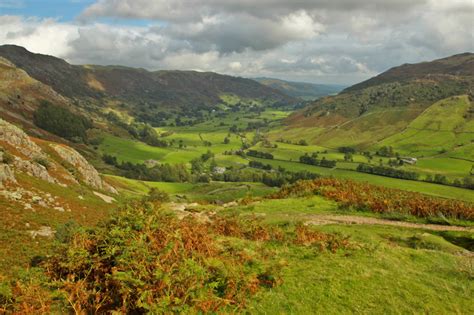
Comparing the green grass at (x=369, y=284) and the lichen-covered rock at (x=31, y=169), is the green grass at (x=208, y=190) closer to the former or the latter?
the lichen-covered rock at (x=31, y=169)

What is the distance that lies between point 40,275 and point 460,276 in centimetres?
1686

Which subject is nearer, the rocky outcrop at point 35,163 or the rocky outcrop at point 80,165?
the rocky outcrop at point 35,163

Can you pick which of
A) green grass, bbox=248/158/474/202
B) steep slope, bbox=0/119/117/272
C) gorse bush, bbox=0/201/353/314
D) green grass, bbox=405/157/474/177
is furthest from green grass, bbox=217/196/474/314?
green grass, bbox=405/157/474/177

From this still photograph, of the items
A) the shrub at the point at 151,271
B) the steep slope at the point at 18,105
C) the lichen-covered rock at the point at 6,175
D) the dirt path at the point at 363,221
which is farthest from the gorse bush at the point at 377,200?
the steep slope at the point at 18,105

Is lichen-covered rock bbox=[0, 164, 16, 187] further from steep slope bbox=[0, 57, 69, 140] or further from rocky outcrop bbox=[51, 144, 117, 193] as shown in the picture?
steep slope bbox=[0, 57, 69, 140]

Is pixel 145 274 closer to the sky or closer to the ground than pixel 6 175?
closer to the sky

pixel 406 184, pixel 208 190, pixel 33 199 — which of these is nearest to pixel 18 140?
pixel 33 199

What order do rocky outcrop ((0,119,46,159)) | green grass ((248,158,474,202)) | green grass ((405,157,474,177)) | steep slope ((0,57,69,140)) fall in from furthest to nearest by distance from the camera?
green grass ((405,157,474,177)) < steep slope ((0,57,69,140)) < green grass ((248,158,474,202)) < rocky outcrop ((0,119,46,159))

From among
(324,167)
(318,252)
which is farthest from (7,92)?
(318,252)

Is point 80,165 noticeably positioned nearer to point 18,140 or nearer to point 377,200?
point 18,140

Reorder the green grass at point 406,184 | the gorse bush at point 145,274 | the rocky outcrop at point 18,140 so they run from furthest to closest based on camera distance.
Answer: the green grass at point 406,184 → the rocky outcrop at point 18,140 → the gorse bush at point 145,274

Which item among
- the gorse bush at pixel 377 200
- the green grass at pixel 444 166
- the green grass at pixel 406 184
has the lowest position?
the green grass at pixel 406 184

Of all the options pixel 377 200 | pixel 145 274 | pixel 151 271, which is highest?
pixel 145 274

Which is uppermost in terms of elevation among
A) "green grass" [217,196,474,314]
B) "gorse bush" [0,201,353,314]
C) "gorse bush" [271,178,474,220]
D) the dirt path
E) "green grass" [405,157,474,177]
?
"gorse bush" [0,201,353,314]
